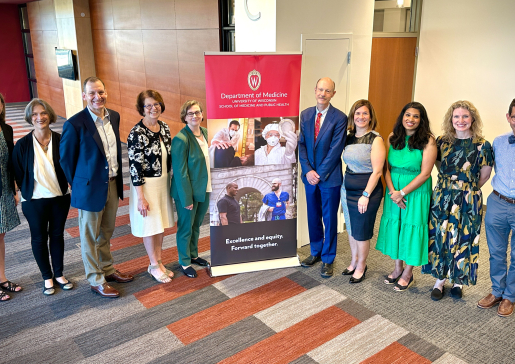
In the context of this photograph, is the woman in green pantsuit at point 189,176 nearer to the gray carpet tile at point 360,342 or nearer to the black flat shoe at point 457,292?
the gray carpet tile at point 360,342

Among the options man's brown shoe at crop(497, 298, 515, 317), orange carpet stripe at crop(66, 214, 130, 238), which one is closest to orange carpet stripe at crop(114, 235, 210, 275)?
orange carpet stripe at crop(66, 214, 130, 238)

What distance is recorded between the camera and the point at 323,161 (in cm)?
382

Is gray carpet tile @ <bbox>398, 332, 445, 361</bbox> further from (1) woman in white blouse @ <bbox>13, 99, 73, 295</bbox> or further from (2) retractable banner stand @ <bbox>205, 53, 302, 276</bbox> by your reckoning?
(1) woman in white blouse @ <bbox>13, 99, 73, 295</bbox>

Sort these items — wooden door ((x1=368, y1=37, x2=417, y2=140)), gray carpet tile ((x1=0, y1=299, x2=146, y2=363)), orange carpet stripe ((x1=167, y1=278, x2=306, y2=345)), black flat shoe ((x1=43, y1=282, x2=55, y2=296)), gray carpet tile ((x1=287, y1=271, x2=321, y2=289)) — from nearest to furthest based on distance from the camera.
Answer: gray carpet tile ((x1=0, y1=299, x2=146, y2=363))
orange carpet stripe ((x1=167, y1=278, x2=306, y2=345))
black flat shoe ((x1=43, y1=282, x2=55, y2=296))
gray carpet tile ((x1=287, y1=271, x2=321, y2=289))
wooden door ((x1=368, y1=37, x2=417, y2=140))

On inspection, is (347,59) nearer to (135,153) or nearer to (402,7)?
(402,7)

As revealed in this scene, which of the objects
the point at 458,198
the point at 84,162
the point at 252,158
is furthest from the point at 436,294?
the point at 84,162

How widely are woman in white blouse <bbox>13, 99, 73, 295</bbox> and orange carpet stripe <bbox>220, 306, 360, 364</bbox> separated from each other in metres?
1.80

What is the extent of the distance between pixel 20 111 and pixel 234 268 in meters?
11.9

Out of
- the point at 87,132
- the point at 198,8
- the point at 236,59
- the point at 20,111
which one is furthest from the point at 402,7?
the point at 20,111

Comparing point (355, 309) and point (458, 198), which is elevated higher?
point (458, 198)

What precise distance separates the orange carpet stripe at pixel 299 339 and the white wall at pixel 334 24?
7.64 feet

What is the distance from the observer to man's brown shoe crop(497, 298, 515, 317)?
11.0ft

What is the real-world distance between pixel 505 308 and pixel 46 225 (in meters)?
3.65

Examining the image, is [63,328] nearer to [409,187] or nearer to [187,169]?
[187,169]
